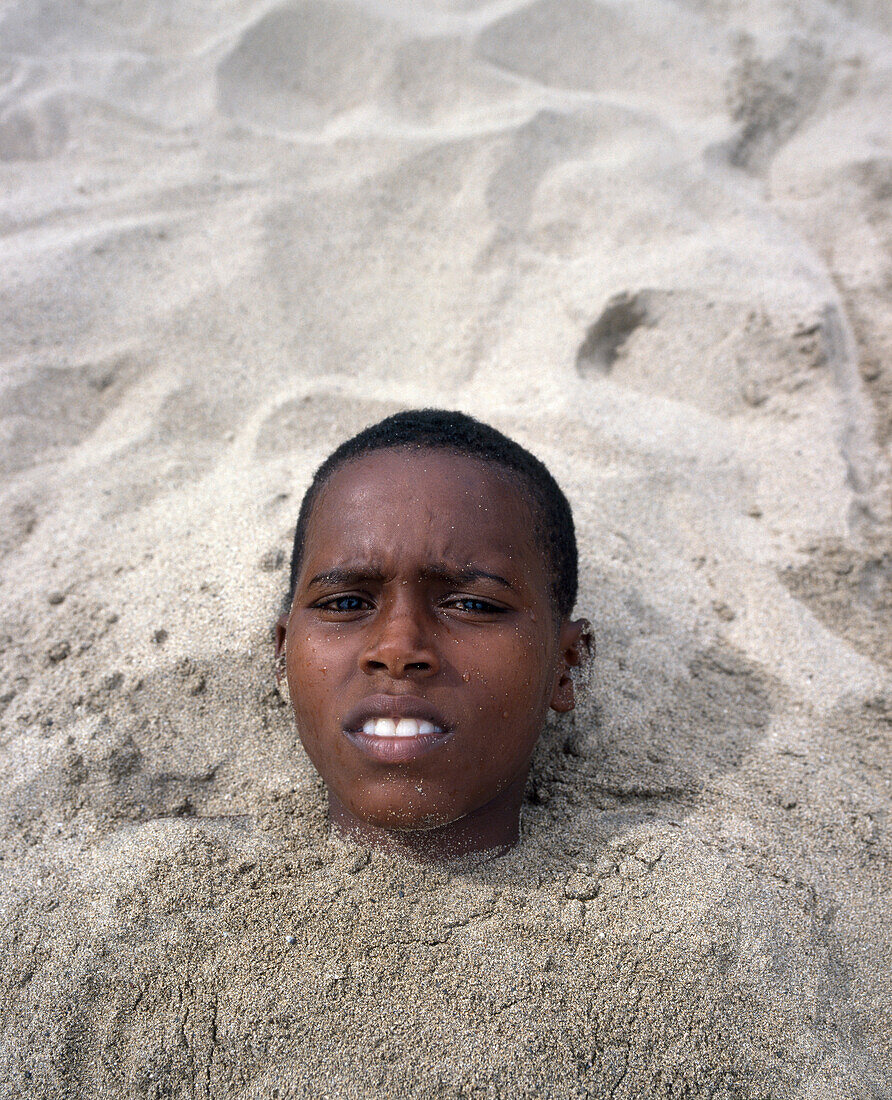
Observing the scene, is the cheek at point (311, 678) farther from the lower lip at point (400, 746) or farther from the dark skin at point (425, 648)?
the lower lip at point (400, 746)

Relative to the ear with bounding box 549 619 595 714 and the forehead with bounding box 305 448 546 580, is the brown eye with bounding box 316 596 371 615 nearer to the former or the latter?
the forehead with bounding box 305 448 546 580

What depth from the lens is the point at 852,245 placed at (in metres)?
3.70

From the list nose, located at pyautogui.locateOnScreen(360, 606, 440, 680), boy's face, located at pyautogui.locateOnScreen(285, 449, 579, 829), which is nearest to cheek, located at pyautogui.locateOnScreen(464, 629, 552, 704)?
boy's face, located at pyautogui.locateOnScreen(285, 449, 579, 829)

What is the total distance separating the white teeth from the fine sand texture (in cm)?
37

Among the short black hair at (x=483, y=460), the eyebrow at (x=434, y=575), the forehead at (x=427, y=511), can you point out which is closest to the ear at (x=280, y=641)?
the short black hair at (x=483, y=460)

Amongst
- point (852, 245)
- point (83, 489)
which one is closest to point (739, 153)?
point (852, 245)

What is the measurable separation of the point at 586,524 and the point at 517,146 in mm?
2039

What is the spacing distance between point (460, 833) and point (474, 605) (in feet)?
1.73

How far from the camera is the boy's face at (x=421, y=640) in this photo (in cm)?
176

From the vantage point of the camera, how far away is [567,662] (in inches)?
85.6

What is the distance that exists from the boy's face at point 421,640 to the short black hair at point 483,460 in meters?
0.06

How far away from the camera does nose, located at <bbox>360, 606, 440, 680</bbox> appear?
174 cm

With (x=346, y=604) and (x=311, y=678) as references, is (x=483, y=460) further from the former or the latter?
(x=311, y=678)

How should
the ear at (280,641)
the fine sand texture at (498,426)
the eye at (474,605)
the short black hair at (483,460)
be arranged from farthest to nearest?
the ear at (280,641), the short black hair at (483,460), the eye at (474,605), the fine sand texture at (498,426)
